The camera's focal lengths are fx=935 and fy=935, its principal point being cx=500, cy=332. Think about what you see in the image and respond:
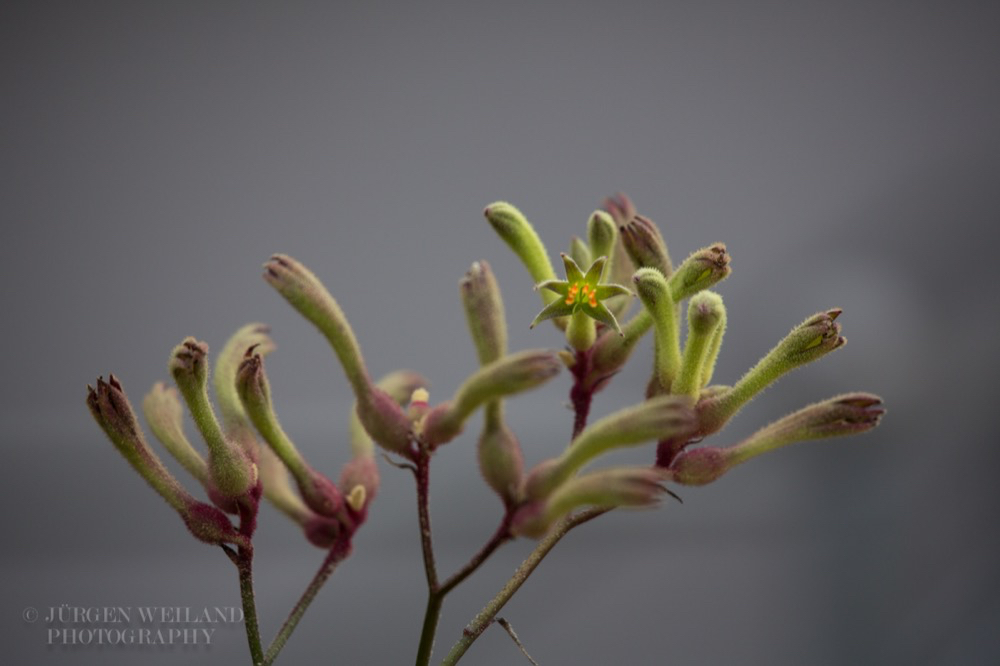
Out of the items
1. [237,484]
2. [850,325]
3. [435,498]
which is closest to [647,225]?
[237,484]

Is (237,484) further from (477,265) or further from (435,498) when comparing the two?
(435,498)

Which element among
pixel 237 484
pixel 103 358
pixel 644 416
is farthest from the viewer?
pixel 103 358

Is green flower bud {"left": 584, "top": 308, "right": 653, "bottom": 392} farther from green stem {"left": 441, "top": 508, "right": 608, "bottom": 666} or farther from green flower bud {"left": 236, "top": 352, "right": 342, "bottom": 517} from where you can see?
green flower bud {"left": 236, "top": 352, "right": 342, "bottom": 517}

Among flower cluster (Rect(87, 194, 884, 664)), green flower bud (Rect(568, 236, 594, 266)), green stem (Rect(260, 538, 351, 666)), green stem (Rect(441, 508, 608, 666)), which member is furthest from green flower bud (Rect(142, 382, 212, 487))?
green flower bud (Rect(568, 236, 594, 266))

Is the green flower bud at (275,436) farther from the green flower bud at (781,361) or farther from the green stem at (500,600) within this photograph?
the green flower bud at (781,361)

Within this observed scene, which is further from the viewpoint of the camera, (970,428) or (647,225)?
(970,428)

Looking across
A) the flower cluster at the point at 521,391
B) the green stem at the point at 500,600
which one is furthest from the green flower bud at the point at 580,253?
the green stem at the point at 500,600
